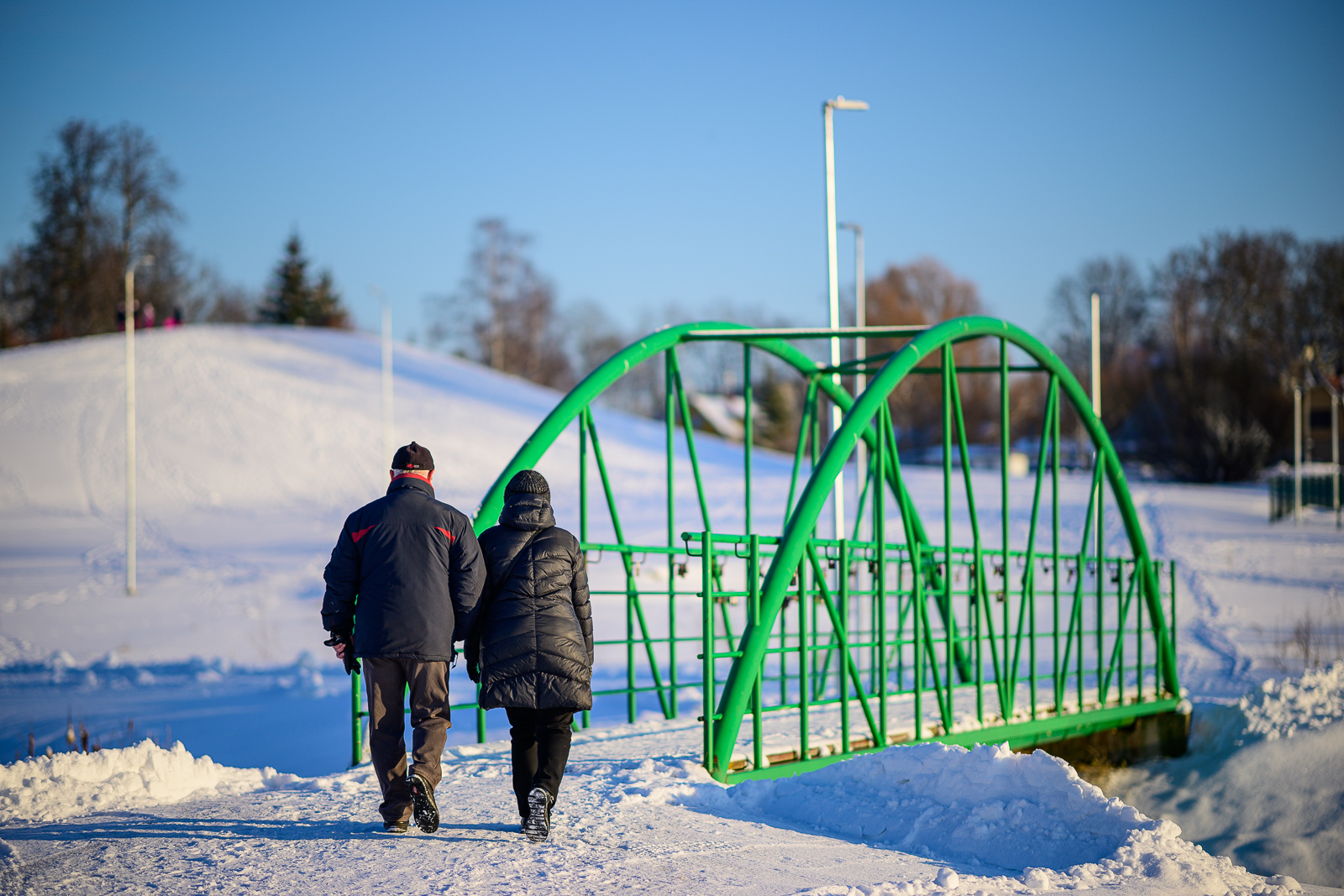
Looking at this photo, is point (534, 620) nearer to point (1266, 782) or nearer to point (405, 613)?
point (405, 613)

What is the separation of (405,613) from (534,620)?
50 cm

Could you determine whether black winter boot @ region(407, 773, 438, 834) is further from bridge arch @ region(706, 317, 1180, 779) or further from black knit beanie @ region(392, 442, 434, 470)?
bridge arch @ region(706, 317, 1180, 779)

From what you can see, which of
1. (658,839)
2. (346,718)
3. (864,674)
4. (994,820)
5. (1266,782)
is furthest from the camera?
(864,674)

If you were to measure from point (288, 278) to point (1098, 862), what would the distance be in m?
68.2

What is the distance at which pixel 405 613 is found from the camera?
14.6ft

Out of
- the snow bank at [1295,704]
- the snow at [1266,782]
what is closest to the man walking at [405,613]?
the snow at [1266,782]

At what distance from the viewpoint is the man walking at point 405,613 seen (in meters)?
4.47

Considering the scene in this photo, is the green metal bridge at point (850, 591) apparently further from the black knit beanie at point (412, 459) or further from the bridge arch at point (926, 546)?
the black knit beanie at point (412, 459)

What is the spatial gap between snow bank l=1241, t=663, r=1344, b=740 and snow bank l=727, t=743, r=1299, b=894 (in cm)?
553

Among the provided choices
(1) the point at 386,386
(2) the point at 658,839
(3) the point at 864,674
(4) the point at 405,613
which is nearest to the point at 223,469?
(1) the point at 386,386

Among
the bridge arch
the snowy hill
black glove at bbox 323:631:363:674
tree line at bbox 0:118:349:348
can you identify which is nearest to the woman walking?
black glove at bbox 323:631:363:674

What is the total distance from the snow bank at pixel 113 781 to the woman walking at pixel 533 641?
6.40 feet

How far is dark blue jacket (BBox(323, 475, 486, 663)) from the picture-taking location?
14.6 ft

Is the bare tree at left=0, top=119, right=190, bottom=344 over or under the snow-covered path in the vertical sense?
over
